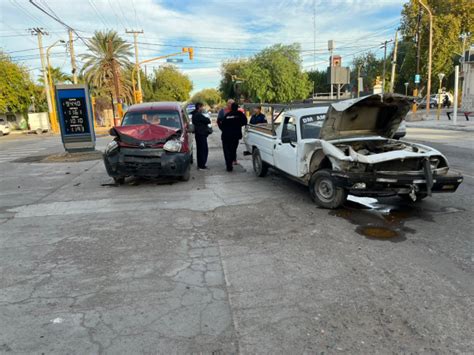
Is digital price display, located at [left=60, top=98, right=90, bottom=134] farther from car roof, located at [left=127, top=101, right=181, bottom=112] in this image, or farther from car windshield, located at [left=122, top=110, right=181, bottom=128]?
car windshield, located at [left=122, top=110, right=181, bottom=128]

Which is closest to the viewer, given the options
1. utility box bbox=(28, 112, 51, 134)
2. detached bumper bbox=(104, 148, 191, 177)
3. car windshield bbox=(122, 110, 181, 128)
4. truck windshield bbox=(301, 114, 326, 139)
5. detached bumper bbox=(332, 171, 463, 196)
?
detached bumper bbox=(332, 171, 463, 196)

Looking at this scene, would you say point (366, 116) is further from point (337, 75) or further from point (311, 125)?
point (337, 75)

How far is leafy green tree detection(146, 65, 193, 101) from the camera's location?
246 ft

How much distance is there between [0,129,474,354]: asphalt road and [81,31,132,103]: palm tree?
42.1 m

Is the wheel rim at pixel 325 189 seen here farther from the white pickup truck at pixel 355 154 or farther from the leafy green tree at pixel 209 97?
A: the leafy green tree at pixel 209 97

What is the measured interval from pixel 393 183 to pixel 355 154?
27.0 inches

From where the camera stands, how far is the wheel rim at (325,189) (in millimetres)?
5914

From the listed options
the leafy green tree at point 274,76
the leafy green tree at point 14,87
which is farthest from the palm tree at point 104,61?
the leafy green tree at point 274,76

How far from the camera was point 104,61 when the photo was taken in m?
44.9

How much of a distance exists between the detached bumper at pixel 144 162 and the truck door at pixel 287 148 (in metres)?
2.20

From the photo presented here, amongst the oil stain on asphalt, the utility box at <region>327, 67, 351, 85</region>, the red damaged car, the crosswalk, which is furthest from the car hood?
the utility box at <region>327, 67, 351, 85</region>

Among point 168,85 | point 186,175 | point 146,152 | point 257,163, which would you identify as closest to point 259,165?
point 257,163

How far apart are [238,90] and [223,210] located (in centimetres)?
5060

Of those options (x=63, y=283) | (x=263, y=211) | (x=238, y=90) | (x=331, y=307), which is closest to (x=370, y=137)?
(x=263, y=211)
